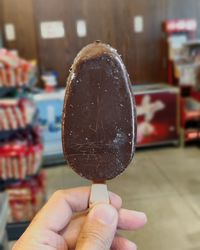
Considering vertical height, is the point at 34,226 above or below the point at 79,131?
below

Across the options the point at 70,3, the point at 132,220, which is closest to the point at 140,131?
the point at 70,3

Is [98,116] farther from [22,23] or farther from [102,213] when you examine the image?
[22,23]

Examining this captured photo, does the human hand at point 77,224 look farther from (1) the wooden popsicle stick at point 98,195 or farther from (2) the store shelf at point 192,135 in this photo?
(2) the store shelf at point 192,135

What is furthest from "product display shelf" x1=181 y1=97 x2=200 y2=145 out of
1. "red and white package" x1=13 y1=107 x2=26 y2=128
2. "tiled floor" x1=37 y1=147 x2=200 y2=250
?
"red and white package" x1=13 y1=107 x2=26 y2=128

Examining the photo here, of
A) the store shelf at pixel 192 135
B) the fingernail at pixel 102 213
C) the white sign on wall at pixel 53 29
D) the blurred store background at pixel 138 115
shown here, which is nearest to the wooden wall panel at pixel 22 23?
the blurred store background at pixel 138 115

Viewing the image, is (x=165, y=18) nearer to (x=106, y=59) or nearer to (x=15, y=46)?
(x=15, y=46)

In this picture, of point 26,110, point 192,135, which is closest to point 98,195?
point 26,110
